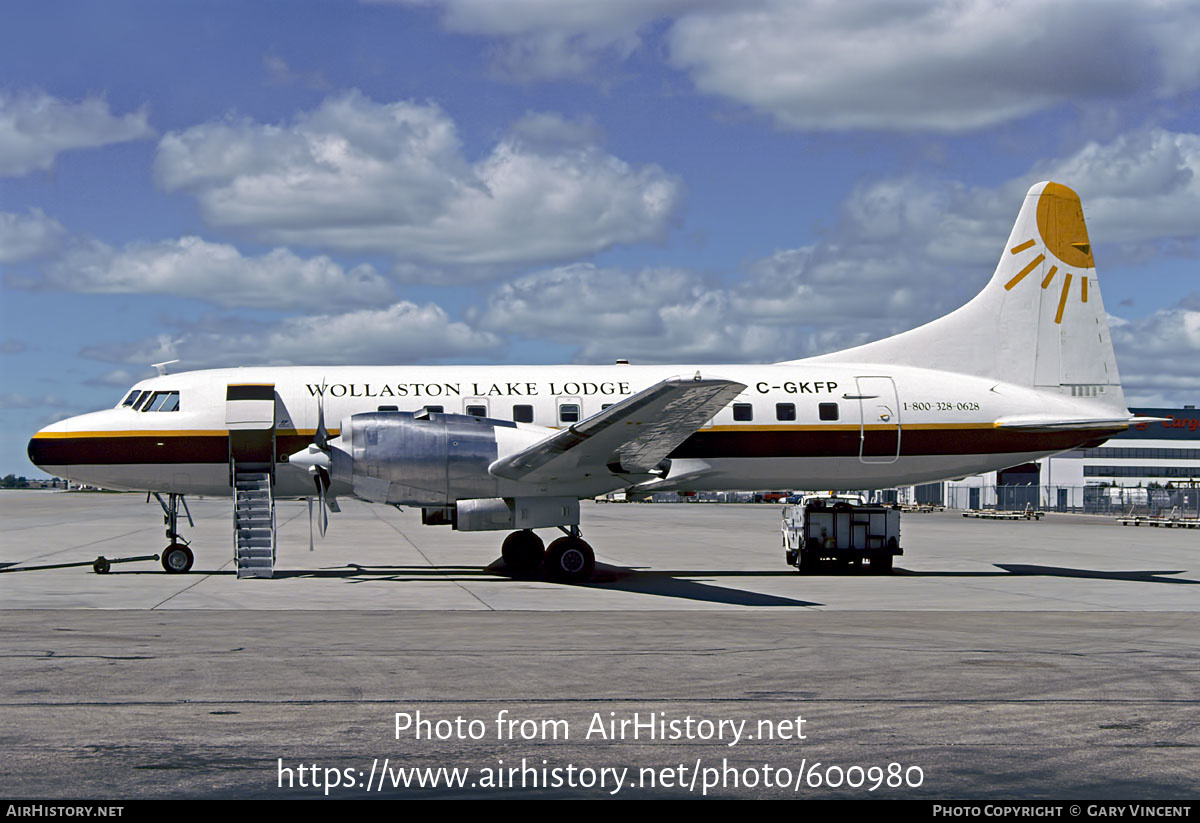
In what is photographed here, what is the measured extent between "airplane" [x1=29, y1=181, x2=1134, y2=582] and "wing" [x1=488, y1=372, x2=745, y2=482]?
0.34 ft

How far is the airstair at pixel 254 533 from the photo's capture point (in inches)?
911

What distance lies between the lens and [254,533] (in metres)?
23.3

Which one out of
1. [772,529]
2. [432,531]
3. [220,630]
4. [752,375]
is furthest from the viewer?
[772,529]

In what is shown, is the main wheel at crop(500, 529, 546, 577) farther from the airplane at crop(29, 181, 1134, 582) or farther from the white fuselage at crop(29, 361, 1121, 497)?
the white fuselage at crop(29, 361, 1121, 497)

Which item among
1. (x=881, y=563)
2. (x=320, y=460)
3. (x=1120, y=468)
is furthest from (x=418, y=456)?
(x=1120, y=468)

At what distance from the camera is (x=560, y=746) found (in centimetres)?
834

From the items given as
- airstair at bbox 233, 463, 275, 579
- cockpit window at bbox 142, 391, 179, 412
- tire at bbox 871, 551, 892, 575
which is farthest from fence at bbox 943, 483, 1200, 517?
cockpit window at bbox 142, 391, 179, 412

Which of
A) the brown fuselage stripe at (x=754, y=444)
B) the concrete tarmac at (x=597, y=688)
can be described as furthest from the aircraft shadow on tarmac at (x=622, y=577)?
the brown fuselage stripe at (x=754, y=444)

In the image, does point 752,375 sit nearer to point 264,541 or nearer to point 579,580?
point 579,580

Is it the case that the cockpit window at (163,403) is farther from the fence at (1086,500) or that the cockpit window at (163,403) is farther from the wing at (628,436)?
the fence at (1086,500)

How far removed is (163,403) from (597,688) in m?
17.1

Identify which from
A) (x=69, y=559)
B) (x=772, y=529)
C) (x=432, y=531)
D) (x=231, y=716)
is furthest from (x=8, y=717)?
(x=772, y=529)

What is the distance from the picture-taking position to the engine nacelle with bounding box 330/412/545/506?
21484 millimetres
